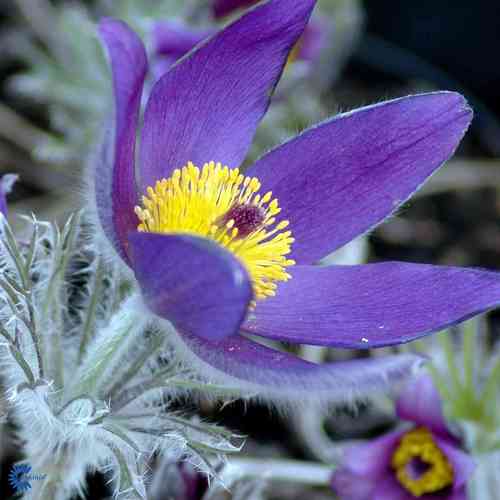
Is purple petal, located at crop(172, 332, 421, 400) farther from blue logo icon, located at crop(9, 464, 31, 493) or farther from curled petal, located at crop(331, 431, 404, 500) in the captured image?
curled petal, located at crop(331, 431, 404, 500)

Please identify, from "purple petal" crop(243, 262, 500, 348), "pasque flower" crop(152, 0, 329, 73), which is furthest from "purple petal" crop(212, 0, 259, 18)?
"purple petal" crop(243, 262, 500, 348)

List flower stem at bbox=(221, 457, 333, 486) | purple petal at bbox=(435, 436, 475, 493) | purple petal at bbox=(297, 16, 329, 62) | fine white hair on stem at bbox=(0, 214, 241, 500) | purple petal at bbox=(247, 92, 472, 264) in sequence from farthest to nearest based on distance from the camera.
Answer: purple petal at bbox=(297, 16, 329, 62) → flower stem at bbox=(221, 457, 333, 486) → purple petal at bbox=(435, 436, 475, 493) → purple petal at bbox=(247, 92, 472, 264) → fine white hair on stem at bbox=(0, 214, 241, 500)

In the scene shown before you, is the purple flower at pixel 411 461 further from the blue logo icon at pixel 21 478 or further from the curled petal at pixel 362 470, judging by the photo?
the blue logo icon at pixel 21 478

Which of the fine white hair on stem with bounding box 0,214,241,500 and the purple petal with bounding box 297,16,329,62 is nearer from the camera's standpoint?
the fine white hair on stem with bounding box 0,214,241,500

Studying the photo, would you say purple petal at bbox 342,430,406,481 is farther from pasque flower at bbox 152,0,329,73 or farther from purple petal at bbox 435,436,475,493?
pasque flower at bbox 152,0,329,73

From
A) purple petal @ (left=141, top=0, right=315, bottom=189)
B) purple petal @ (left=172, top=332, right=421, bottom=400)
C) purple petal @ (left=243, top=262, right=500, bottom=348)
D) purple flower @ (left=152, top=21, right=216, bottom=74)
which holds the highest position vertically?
purple flower @ (left=152, top=21, right=216, bottom=74)

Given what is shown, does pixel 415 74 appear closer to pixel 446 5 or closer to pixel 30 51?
pixel 446 5

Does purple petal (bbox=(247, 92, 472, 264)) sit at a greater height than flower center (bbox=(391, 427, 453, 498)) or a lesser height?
greater

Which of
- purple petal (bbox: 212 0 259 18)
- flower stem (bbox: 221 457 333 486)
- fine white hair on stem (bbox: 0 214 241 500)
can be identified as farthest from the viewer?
purple petal (bbox: 212 0 259 18)
